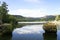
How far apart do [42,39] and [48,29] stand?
8931mm

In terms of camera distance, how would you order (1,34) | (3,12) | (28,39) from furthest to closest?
(3,12) < (1,34) < (28,39)

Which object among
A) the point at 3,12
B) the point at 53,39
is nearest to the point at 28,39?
the point at 53,39

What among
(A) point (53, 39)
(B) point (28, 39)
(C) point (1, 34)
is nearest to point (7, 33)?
(C) point (1, 34)

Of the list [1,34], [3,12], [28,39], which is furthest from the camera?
[3,12]

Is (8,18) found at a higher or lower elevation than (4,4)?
lower

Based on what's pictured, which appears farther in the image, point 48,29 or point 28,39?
point 48,29

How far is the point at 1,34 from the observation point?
41500mm

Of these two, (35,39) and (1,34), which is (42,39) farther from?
(1,34)

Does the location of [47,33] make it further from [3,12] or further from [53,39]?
[3,12]

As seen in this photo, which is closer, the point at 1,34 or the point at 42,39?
the point at 42,39

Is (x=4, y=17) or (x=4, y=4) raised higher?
(x=4, y=4)

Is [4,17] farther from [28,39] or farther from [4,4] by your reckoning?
[28,39]

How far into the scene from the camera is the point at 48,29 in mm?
42719

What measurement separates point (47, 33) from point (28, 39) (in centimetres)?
1047
